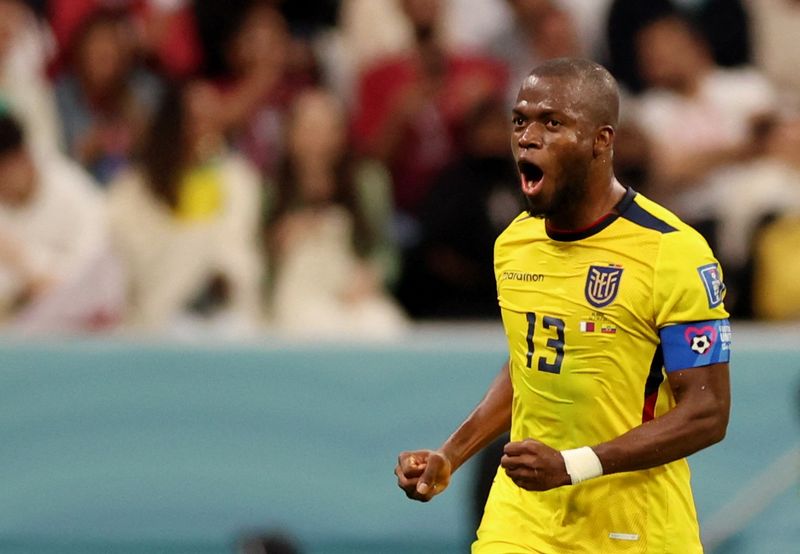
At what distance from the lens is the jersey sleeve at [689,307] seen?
161 inches

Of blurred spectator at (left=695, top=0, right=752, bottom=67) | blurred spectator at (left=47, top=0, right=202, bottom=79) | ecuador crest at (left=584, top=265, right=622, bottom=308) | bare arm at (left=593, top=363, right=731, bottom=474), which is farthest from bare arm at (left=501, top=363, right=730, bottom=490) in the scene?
blurred spectator at (left=47, top=0, right=202, bottom=79)

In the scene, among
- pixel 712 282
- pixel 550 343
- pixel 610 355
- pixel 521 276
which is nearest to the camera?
pixel 712 282

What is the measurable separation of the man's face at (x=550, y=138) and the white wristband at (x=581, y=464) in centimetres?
65

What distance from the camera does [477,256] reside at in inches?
319

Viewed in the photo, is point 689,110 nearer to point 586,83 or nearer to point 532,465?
point 586,83

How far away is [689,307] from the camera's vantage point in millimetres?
4090

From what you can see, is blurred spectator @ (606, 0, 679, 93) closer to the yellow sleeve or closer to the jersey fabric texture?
the jersey fabric texture

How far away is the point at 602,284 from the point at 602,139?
0.39 meters

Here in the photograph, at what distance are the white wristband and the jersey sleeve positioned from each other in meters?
0.32

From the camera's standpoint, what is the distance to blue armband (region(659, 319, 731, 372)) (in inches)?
161

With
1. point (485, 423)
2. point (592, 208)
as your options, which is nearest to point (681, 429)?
point (592, 208)

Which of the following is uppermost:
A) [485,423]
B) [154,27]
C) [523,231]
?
[154,27]

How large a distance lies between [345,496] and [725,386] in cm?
409

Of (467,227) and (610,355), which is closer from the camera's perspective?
(610,355)
